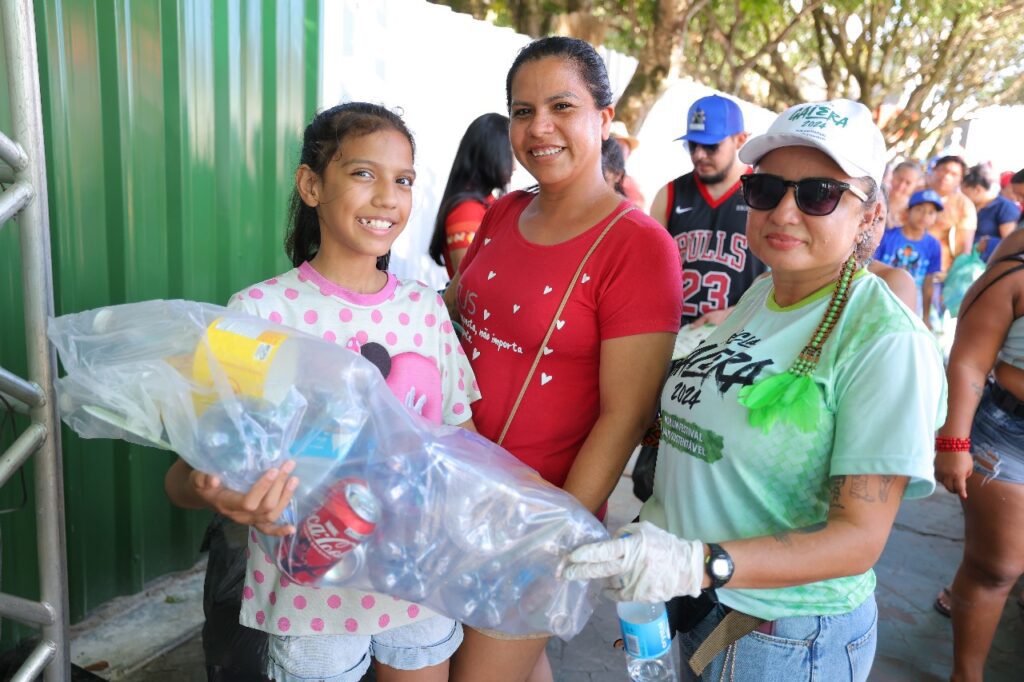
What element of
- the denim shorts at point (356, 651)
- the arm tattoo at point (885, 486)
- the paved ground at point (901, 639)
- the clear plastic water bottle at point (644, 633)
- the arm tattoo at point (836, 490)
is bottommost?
the paved ground at point (901, 639)

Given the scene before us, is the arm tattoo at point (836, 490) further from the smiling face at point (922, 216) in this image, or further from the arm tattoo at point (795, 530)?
the smiling face at point (922, 216)

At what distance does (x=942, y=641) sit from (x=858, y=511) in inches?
108

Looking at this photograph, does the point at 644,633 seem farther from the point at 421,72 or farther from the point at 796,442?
the point at 421,72

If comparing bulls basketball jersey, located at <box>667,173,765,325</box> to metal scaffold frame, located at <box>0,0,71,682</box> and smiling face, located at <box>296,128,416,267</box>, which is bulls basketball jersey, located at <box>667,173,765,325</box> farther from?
metal scaffold frame, located at <box>0,0,71,682</box>

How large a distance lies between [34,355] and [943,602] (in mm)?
3957

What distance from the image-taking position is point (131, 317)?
59.6 inches

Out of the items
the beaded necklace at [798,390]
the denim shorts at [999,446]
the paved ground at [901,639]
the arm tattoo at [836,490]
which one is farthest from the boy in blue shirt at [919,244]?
the arm tattoo at [836,490]

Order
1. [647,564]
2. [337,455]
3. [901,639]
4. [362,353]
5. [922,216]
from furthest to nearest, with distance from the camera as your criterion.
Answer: [922,216] < [901,639] < [362,353] < [337,455] < [647,564]

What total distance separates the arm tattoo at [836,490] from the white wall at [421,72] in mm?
3231

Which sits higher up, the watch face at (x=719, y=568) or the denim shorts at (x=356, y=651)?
the watch face at (x=719, y=568)

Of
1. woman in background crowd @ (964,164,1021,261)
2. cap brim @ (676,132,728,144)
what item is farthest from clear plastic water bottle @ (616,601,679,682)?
woman in background crowd @ (964,164,1021,261)

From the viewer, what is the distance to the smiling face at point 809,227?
1.47m

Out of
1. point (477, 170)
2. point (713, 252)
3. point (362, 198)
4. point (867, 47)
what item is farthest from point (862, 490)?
point (867, 47)

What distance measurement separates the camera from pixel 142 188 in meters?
2.88
